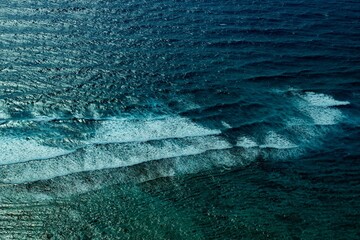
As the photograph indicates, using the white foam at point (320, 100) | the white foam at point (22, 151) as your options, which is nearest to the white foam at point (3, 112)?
the white foam at point (22, 151)

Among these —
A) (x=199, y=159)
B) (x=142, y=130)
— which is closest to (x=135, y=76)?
(x=142, y=130)

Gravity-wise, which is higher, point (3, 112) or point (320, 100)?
point (3, 112)

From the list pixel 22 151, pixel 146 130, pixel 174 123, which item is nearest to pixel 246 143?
pixel 174 123

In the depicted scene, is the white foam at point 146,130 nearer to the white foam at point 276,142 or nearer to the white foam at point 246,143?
the white foam at point 246,143

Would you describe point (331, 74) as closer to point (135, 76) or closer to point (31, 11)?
point (135, 76)

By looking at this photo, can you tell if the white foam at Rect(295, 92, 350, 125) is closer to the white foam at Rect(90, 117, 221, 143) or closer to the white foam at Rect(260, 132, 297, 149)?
the white foam at Rect(260, 132, 297, 149)

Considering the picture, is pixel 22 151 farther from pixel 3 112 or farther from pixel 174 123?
pixel 174 123
